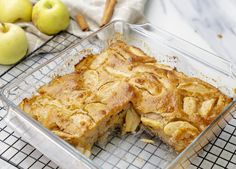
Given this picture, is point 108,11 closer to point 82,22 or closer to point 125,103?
point 82,22

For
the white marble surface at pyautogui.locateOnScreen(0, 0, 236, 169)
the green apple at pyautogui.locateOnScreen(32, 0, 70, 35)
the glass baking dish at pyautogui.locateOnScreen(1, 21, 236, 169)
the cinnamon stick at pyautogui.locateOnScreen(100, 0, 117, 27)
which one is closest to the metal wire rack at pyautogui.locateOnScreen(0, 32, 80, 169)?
the glass baking dish at pyautogui.locateOnScreen(1, 21, 236, 169)

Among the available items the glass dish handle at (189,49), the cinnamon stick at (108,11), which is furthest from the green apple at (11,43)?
the glass dish handle at (189,49)

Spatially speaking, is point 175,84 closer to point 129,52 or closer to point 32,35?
point 129,52

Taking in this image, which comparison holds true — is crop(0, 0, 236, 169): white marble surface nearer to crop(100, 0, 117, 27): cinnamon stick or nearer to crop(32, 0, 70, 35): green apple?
crop(100, 0, 117, 27): cinnamon stick

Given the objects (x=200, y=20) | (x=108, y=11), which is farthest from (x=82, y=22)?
(x=200, y=20)

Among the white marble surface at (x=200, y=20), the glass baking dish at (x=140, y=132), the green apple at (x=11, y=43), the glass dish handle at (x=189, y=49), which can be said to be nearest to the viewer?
the glass baking dish at (x=140, y=132)

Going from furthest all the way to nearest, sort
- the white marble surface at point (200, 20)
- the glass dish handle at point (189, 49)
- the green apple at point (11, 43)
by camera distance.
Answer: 1. the white marble surface at point (200, 20)
2. the green apple at point (11, 43)
3. the glass dish handle at point (189, 49)

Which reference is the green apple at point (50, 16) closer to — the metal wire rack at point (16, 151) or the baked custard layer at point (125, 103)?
the metal wire rack at point (16, 151)
